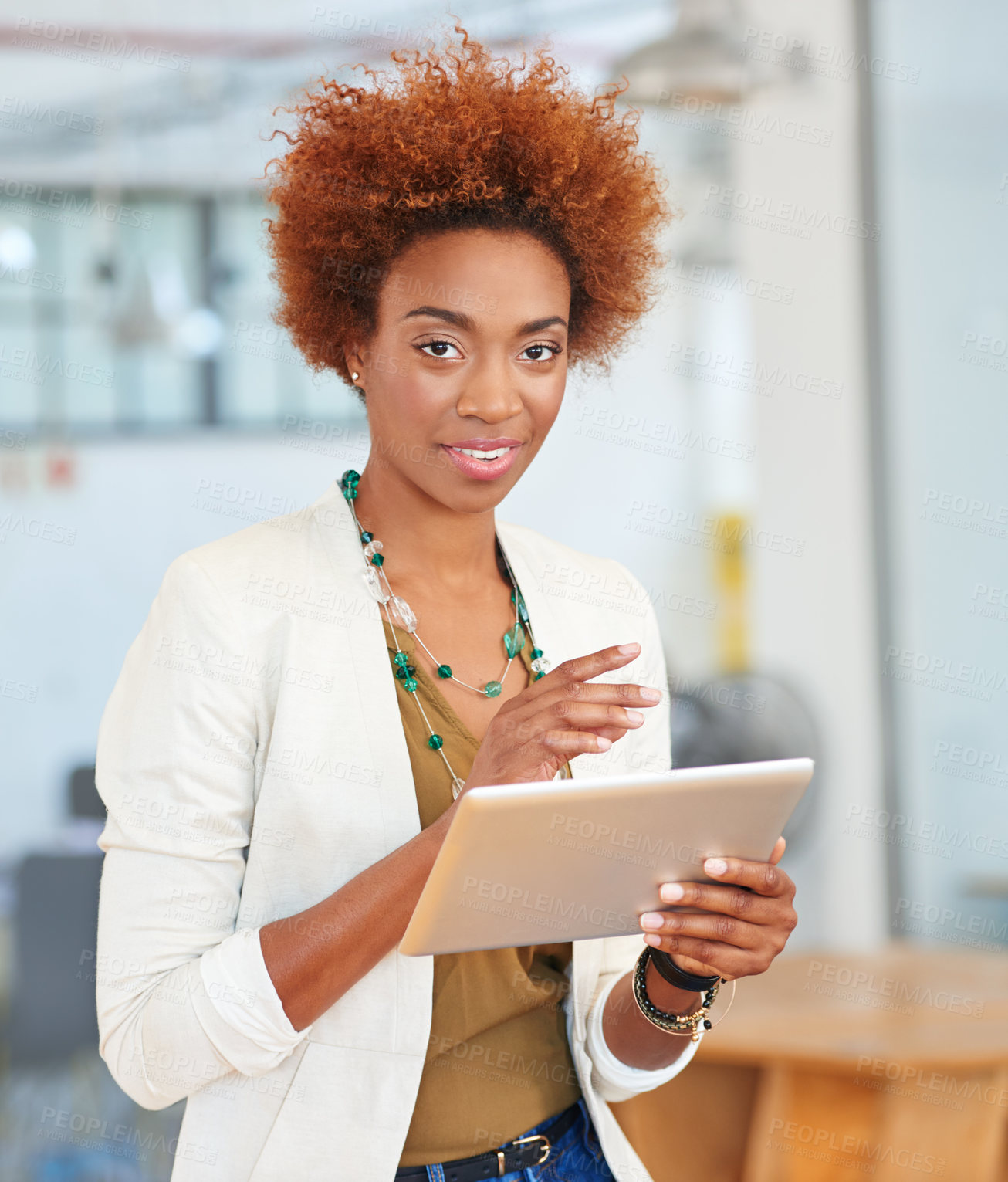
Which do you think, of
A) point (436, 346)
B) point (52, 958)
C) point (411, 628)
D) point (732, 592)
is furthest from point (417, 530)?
point (732, 592)

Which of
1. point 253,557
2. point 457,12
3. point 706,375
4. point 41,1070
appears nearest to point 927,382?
point 706,375

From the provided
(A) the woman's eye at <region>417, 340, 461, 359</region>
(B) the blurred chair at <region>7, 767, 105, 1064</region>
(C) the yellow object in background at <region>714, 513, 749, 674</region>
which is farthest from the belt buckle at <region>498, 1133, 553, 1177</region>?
(C) the yellow object in background at <region>714, 513, 749, 674</region>

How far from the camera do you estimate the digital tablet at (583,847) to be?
99cm

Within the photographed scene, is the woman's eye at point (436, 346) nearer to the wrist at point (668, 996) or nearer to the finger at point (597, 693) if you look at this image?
the finger at point (597, 693)

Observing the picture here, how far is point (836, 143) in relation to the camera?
392cm

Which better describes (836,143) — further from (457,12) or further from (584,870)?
(584,870)

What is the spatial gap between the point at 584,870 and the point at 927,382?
10.00ft

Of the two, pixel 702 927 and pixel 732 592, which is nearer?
pixel 702 927

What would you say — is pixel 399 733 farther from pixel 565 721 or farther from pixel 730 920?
pixel 730 920

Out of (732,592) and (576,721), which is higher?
(576,721)

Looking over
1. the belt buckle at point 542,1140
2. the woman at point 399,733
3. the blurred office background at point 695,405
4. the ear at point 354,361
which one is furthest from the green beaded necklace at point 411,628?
the blurred office background at point 695,405

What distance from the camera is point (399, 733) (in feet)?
4.27

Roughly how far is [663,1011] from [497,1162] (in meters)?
0.24

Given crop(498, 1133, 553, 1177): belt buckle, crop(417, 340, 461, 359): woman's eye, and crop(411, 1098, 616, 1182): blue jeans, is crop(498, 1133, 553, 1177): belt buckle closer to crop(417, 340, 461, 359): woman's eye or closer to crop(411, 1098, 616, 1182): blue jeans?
crop(411, 1098, 616, 1182): blue jeans
